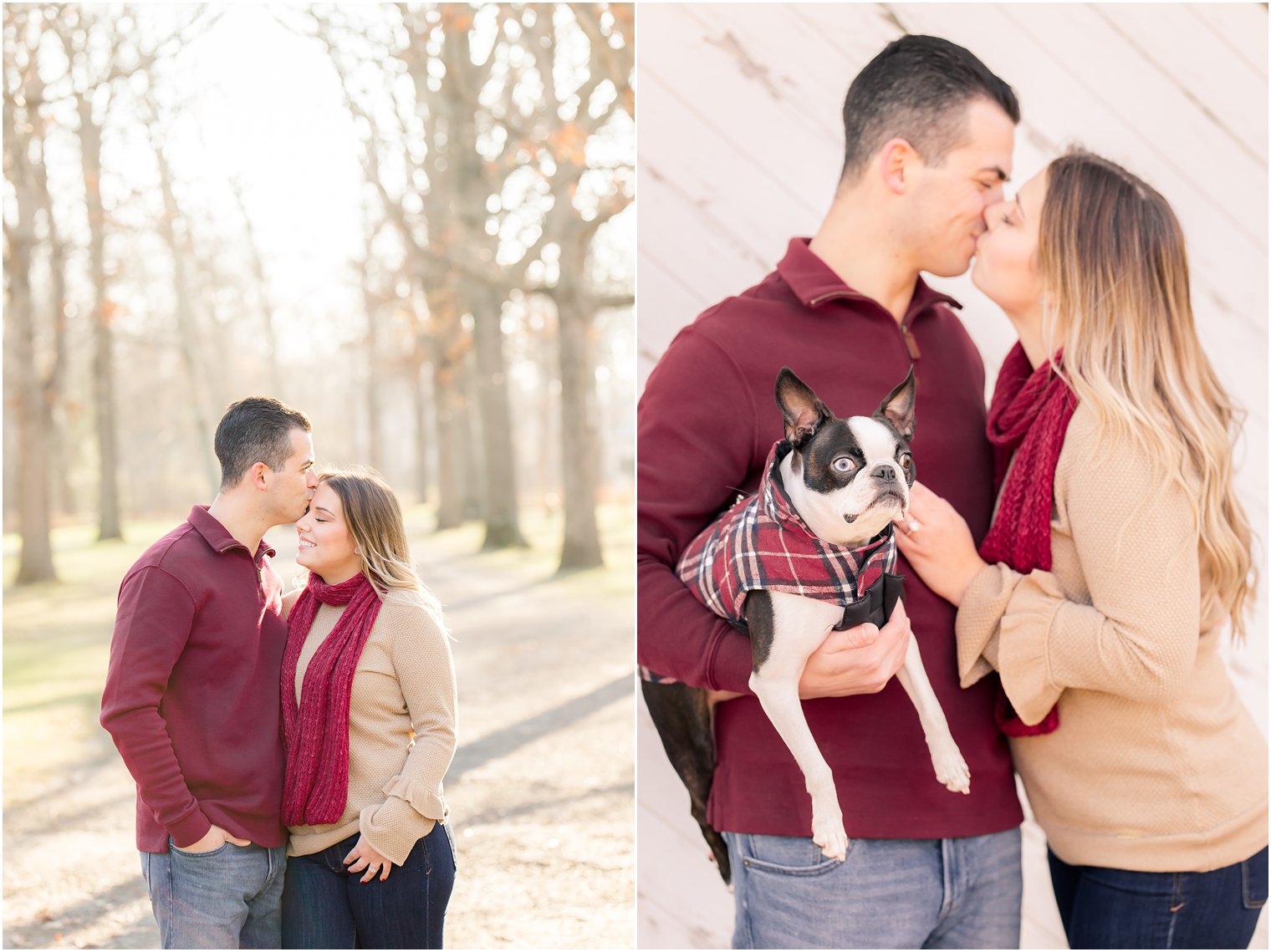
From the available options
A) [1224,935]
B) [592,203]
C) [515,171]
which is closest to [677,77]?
[1224,935]

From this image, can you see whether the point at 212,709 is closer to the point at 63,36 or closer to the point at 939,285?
the point at 939,285

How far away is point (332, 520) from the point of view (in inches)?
88.2

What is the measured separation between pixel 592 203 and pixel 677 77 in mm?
8435

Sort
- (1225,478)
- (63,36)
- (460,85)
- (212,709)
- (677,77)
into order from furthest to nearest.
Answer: (63,36) → (460,85) → (677,77) → (1225,478) → (212,709)

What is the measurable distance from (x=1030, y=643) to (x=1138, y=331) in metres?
0.72

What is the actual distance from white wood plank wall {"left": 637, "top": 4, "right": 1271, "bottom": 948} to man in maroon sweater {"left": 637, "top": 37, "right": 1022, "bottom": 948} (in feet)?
1.98

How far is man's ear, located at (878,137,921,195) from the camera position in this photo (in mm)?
2449

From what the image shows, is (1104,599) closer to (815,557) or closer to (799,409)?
(815,557)

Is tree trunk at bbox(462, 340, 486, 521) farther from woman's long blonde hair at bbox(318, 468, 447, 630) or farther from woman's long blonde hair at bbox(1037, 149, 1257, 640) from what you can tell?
woman's long blonde hair at bbox(1037, 149, 1257, 640)

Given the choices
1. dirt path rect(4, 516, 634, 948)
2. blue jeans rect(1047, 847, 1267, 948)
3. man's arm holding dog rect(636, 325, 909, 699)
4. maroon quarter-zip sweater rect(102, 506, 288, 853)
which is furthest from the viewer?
dirt path rect(4, 516, 634, 948)

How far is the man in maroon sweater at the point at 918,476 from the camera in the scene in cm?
232

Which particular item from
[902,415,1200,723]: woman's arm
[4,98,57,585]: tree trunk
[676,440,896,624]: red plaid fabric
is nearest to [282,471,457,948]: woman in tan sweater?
[676,440,896,624]: red plaid fabric

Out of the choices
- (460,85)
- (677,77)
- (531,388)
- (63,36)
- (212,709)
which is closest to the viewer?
(212,709)

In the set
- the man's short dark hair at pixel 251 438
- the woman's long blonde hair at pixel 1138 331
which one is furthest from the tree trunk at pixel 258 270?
the woman's long blonde hair at pixel 1138 331
